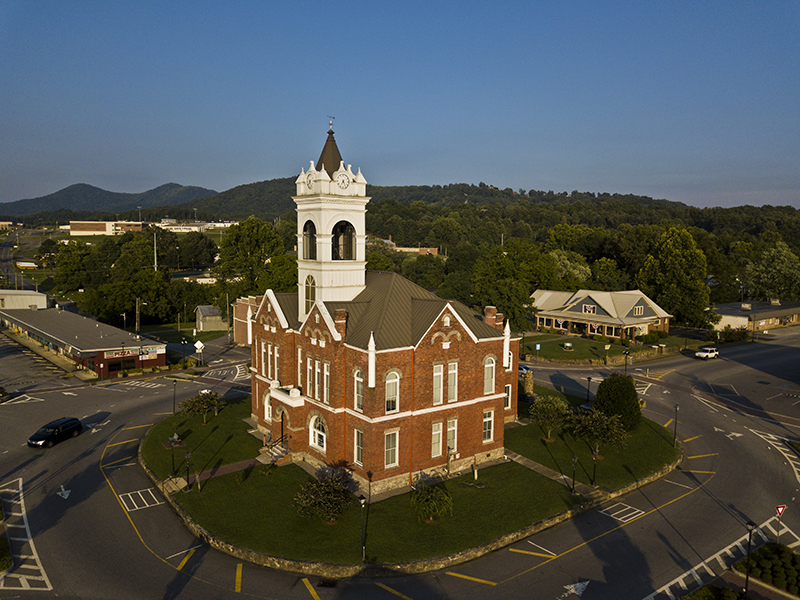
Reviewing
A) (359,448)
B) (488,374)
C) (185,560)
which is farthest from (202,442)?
(488,374)

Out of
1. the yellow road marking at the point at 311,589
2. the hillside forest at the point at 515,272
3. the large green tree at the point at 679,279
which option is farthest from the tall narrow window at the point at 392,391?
the large green tree at the point at 679,279

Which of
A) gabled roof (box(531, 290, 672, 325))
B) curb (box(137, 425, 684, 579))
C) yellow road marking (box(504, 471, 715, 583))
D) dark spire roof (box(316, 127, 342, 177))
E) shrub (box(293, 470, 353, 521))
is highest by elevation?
dark spire roof (box(316, 127, 342, 177))

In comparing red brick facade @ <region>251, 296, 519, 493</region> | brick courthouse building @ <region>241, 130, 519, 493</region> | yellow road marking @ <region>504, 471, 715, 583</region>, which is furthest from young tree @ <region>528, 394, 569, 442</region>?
yellow road marking @ <region>504, 471, 715, 583</region>

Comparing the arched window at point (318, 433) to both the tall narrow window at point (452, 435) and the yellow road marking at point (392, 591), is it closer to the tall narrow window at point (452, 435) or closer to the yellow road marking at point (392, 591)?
the tall narrow window at point (452, 435)

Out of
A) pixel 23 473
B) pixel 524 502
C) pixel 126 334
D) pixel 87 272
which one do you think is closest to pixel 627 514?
pixel 524 502

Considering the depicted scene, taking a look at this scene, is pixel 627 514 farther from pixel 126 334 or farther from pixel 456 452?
pixel 126 334

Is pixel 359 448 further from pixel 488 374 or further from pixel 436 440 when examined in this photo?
pixel 488 374

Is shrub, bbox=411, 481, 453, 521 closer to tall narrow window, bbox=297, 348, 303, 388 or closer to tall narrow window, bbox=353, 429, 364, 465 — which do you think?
tall narrow window, bbox=353, 429, 364, 465
